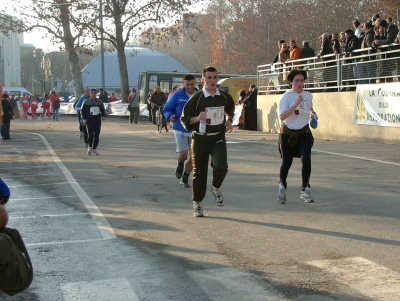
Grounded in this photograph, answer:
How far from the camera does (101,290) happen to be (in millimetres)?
5176

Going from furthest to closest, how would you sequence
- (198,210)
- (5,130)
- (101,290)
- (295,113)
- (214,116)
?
1. (5,130)
2. (295,113)
3. (198,210)
4. (214,116)
5. (101,290)

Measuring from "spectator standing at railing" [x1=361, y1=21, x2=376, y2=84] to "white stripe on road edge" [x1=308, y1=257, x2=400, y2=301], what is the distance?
13.7 metres

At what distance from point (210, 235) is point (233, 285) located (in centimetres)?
191

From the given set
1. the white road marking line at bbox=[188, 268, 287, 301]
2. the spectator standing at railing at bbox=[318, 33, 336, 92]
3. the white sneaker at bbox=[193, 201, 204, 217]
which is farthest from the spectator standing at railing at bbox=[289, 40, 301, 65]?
the white road marking line at bbox=[188, 268, 287, 301]

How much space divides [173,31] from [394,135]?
86.5 ft

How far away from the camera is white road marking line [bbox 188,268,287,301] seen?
16.1ft

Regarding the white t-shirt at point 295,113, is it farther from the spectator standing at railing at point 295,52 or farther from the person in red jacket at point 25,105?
the person in red jacket at point 25,105

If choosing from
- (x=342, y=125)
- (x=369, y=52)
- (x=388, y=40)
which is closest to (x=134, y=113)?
(x=342, y=125)

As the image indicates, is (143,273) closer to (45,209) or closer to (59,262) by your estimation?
(59,262)

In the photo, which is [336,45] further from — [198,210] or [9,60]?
[9,60]

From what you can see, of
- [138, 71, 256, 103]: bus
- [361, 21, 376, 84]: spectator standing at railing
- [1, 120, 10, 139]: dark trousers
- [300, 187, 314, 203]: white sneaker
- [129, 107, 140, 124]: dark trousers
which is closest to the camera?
[300, 187, 314, 203]: white sneaker

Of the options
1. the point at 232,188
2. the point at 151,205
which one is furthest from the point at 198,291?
the point at 232,188

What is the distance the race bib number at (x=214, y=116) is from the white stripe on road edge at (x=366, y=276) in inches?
105

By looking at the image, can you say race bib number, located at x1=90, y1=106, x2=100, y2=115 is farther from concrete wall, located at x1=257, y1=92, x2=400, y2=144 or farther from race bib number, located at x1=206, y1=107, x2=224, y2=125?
race bib number, located at x1=206, y1=107, x2=224, y2=125
